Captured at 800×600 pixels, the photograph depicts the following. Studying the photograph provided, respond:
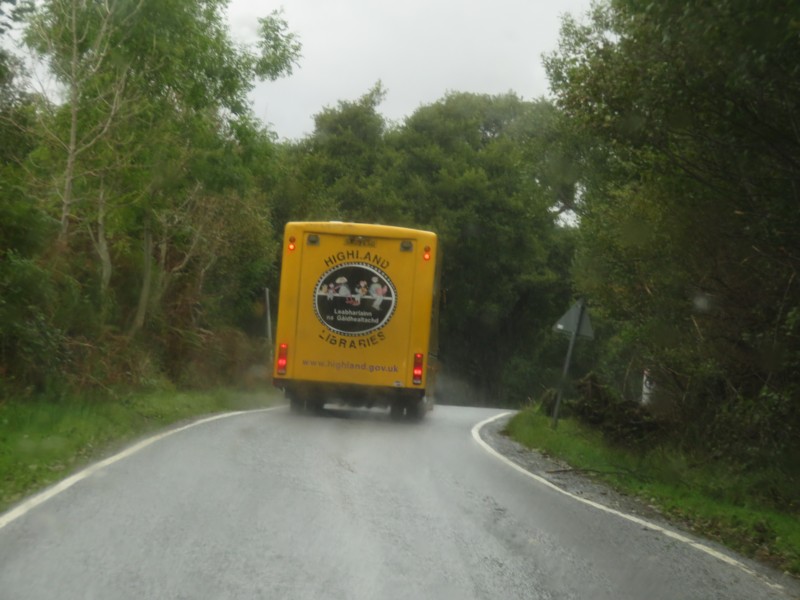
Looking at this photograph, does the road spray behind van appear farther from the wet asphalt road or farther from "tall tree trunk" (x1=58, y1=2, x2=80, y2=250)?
the wet asphalt road

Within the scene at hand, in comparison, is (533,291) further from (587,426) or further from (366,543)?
(366,543)

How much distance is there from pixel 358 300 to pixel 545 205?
21.8 metres

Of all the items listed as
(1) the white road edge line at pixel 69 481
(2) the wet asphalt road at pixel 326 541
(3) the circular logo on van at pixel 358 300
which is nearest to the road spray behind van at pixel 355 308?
(3) the circular logo on van at pixel 358 300

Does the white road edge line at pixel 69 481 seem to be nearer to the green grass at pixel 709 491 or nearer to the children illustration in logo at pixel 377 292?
the children illustration in logo at pixel 377 292

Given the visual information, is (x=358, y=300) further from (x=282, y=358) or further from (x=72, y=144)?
(x=72, y=144)

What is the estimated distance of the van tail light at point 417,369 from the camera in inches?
852

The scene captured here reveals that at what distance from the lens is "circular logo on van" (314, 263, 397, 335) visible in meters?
21.5

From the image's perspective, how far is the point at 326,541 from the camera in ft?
28.1

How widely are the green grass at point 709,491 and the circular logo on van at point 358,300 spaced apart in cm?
378

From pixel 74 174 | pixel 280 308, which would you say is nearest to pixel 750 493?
pixel 280 308

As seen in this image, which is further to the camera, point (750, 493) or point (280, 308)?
point (280, 308)

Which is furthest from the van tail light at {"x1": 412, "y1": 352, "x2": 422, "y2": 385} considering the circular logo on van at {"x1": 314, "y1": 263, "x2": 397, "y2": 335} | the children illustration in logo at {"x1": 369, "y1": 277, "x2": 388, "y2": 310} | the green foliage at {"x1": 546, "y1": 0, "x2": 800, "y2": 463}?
the green foliage at {"x1": 546, "y1": 0, "x2": 800, "y2": 463}

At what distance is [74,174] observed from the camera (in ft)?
72.3

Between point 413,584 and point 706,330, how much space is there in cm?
1038
